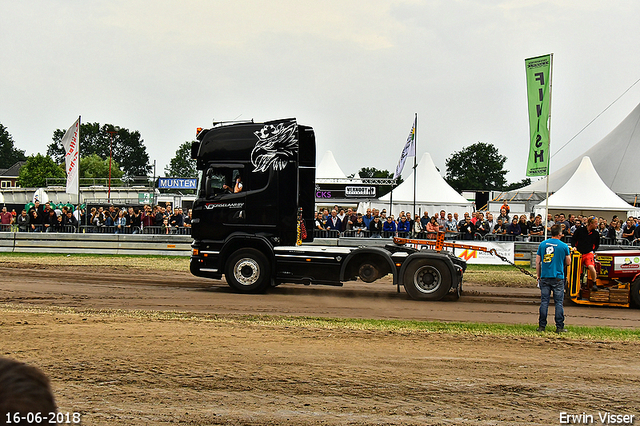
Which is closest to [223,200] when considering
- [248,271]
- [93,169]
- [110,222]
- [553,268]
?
[248,271]

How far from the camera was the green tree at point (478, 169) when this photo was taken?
363ft

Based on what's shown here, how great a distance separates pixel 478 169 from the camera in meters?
113

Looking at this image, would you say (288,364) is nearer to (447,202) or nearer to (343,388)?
(343,388)

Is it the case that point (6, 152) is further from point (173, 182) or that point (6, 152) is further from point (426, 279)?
point (426, 279)

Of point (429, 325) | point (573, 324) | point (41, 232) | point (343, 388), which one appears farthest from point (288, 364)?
point (41, 232)

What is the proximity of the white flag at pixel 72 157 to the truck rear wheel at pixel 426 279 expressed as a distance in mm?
16277

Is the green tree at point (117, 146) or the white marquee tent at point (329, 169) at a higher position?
the green tree at point (117, 146)

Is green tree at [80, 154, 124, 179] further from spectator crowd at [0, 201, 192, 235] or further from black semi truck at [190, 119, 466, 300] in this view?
black semi truck at [190, 119, 466, 300]

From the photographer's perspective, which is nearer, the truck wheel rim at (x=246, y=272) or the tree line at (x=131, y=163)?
the truck wheel rim at (x=246, y=272)

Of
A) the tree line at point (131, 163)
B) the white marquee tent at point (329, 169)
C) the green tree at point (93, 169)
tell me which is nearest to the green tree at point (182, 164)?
the tree line at point (131, 163)

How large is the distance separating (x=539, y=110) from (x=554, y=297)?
911 cm

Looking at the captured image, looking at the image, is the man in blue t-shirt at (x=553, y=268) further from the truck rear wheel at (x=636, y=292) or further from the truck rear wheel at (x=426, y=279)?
the truck rear wheel at (x=636, y=292)

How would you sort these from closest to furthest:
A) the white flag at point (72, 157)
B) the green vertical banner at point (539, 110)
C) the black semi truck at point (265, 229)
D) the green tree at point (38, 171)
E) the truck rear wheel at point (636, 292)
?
the truck rear wheel at point (636, 292) < the black semi truck at point (265, 229) < the green vertical banner at point (539, 110) < the white flag at point (72, 157) < the green tree at point (38, 171)

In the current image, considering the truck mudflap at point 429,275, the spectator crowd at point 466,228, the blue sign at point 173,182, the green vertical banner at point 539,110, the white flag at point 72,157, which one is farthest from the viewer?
the blue sign at point 173,182
